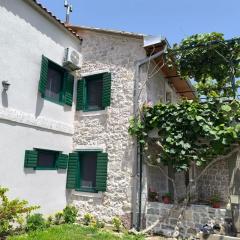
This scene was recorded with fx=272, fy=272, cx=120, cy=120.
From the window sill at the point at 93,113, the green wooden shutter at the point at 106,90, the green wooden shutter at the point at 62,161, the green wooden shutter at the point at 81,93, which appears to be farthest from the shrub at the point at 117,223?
the green wooden shutter at the point at 81,93

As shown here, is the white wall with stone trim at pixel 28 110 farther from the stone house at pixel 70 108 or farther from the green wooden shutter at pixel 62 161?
the green wooden shutter at pixel 62 161

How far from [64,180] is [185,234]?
15.2 ft

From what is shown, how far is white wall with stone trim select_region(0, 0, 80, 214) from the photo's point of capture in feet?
26.5

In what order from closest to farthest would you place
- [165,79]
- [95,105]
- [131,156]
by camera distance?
[131,156], [95,105], [165,79]

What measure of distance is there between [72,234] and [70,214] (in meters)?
1.81

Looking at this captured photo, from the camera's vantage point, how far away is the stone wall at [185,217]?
8.05m

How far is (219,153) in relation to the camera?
8.31 meters

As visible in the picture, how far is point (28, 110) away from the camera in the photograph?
8820mm

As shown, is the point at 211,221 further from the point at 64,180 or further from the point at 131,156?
the point at 64,180

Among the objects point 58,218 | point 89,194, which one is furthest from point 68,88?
point 58,218

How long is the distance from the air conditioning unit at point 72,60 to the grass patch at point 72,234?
231 inches

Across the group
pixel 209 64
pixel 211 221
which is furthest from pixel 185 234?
pixel 209 64

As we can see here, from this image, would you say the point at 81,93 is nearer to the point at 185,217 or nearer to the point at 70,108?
the point at 70,108

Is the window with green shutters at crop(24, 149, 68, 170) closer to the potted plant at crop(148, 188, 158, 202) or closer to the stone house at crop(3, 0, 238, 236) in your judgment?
the stone house at crop(3, 0, 238, 236)
